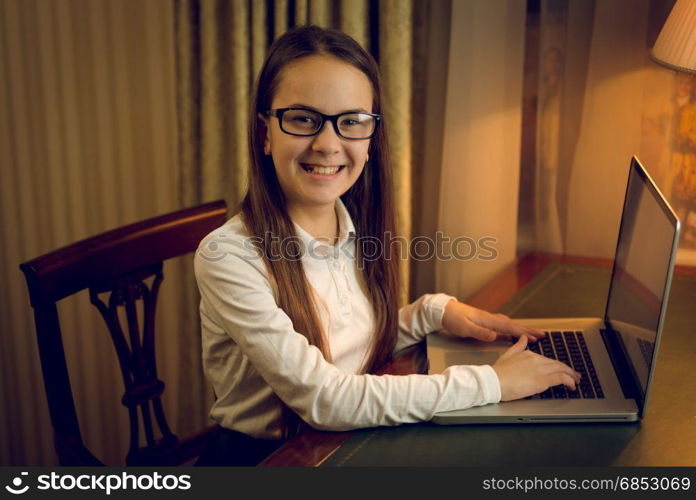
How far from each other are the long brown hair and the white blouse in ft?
0.08

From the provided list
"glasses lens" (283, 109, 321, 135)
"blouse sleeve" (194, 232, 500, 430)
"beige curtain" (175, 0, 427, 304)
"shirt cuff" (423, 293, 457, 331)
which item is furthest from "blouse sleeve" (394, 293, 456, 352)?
"beige curtain" (175, 0, 427, 304)

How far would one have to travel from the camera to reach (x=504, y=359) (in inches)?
45.8

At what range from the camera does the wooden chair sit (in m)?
1.23

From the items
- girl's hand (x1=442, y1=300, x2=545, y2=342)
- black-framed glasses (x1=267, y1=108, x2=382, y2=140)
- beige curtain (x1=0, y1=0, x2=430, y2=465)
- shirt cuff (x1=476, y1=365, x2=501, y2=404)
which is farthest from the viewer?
beige curtain (x1=0, y1=0, x2=430, y2=465)

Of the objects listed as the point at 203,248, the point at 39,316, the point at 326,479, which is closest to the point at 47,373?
the point at 39,316

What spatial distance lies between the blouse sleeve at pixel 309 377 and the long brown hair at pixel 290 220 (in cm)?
6

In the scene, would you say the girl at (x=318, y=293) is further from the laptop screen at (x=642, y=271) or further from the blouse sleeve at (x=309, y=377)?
the laptop screen at (x=642, y=271)

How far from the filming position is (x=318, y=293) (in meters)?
1.29

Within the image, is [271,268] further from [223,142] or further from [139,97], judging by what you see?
[139,97]

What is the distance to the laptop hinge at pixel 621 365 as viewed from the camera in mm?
1095

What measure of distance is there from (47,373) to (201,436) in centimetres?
38

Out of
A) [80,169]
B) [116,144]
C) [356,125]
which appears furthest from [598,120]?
[80,169]

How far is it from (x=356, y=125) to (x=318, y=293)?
28cm

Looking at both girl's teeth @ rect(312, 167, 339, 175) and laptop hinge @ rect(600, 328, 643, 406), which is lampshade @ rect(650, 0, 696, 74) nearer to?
laptop hinge @ rect(600, 328, 643, 406)
